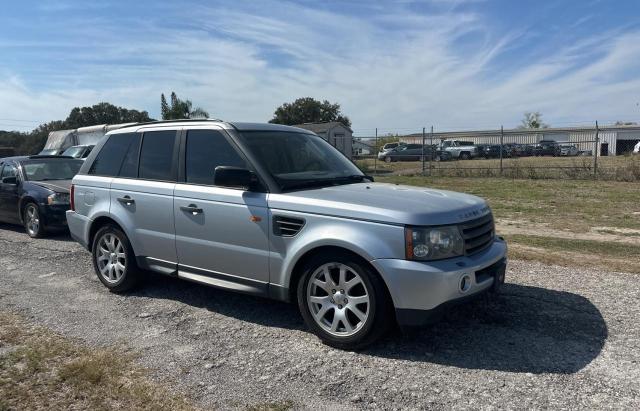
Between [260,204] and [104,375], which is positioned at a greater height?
[260,204]

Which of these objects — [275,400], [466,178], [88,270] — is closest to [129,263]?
[88,270]

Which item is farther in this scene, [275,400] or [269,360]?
[269,360]

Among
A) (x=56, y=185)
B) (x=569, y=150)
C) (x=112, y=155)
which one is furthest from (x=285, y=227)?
(x=569, y=150)

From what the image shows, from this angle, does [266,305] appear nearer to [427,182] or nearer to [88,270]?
[88,270]

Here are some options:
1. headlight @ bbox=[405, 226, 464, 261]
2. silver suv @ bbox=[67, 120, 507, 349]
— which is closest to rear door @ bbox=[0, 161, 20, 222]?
silver suv @ bbox=[67, 120, 507, 349]

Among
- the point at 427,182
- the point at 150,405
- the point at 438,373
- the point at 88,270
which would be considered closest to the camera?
the point at 150,405

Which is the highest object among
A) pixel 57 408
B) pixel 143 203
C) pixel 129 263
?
pixel 143 203

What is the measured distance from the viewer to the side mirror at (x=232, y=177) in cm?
443

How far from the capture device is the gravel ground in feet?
11.5

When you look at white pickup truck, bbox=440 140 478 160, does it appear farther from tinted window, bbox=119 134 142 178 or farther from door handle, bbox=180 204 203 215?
A: door handle, bbox=180 204 203 215

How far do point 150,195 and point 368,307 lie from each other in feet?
8.74

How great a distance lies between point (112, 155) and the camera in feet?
20.0

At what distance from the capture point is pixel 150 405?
3387mm

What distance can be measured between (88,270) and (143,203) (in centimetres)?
212
